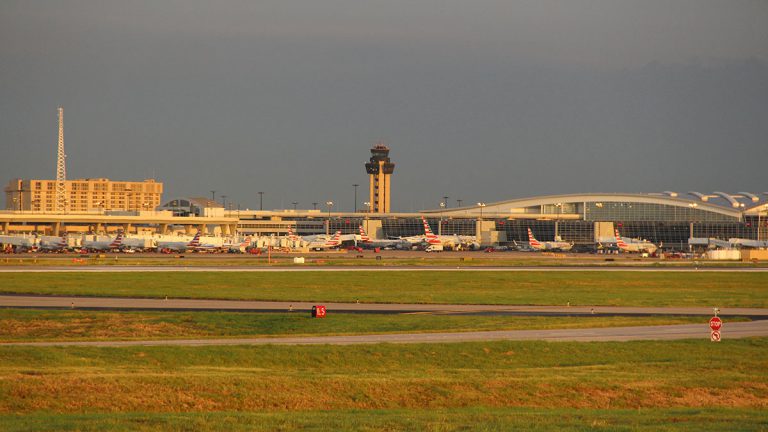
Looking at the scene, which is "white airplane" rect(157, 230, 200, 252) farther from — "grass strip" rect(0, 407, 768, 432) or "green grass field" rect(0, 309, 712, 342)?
"grass strip" rect(0, 407, 768, 432)

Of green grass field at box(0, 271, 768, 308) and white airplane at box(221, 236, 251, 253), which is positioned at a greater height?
white airplane at box(221, 236, 251, 253)

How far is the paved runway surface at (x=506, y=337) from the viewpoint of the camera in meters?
38.7

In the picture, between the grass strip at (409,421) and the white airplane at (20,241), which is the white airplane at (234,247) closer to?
the white airplane at (20,241)

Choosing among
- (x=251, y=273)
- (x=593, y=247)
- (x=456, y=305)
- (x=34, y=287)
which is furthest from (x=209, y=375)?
(x=593, y=247)

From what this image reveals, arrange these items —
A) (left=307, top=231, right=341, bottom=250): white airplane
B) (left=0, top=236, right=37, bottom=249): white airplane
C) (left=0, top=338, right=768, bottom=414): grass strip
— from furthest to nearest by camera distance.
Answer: (left=307, top=231, right=341, bottom=250): white airplane → (left=0, top=236, right=37, bottom=249): white airplane → (left=0, top=338, right=768, bottom=414): grass strip

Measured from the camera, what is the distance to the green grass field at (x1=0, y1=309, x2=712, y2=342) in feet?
143

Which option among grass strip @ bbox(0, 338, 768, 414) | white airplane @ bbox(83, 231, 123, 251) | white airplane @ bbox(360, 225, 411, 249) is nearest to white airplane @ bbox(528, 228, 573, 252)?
white airplane @ bbox(360, 225, 411, 249)

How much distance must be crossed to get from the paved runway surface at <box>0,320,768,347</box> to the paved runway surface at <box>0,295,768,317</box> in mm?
8247

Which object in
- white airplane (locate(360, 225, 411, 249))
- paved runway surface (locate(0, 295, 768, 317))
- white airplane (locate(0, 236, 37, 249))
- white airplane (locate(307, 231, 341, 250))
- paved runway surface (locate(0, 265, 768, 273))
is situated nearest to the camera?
paved runway surface (locate(0, 295, 768, 317))

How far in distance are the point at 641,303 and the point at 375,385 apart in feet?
118

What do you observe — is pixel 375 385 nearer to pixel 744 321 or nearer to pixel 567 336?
pixel 567 336

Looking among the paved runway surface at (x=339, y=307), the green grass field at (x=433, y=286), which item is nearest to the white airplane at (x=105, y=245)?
the green grass field at (x=433, y=286)

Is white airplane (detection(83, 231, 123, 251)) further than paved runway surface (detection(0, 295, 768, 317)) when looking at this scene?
Yes

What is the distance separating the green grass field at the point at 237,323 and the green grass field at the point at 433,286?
11252 mm
